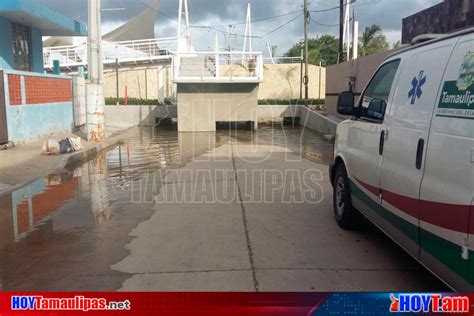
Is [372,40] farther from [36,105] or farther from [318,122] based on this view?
[36,105]

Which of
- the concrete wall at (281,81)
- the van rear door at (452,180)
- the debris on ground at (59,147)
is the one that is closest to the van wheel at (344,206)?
the van rear door at (452,180)

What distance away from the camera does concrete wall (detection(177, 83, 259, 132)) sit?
21750 millimetres

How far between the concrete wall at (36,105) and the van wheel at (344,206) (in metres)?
10.6

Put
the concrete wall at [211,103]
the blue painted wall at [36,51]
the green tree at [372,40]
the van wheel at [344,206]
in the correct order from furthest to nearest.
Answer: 1. the green tree at [372,40]
2. the concrete wall at [211,103]
3. the blue painted wall at [36,51]
4. the van wheel at [344,206]

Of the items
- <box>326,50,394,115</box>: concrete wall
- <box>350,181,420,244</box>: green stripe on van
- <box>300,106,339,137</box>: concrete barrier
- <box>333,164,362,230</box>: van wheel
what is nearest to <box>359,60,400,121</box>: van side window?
<box>350,181,420,244</box>: green stripe on van

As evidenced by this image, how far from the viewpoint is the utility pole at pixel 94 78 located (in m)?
14.9

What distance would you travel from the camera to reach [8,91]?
44.2ft

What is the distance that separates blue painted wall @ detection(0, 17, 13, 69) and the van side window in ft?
47.7

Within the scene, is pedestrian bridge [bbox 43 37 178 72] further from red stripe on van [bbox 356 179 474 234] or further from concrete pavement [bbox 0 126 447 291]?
red stripe on van [bbox 356 179 474 234]

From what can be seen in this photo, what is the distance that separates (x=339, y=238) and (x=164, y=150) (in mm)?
9589

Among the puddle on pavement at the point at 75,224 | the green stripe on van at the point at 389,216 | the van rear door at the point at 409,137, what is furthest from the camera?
the puddle on pavement at the point at 75,224

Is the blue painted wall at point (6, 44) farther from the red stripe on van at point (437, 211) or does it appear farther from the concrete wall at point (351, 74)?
the red stripe on van at point (437, 211)

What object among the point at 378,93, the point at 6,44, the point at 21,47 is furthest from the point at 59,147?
the point at 378,93

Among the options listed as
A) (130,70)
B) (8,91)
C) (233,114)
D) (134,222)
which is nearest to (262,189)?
(134,222)
